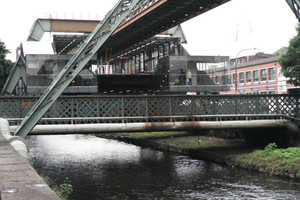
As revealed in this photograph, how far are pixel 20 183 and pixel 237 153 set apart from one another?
14959mm

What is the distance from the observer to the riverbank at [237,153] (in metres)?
14.1

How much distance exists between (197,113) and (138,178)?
15.0 ft

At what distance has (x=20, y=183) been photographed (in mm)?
3701

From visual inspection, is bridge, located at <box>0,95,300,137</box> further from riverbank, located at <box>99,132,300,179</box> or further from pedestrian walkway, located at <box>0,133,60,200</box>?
pedestrian walkway, located at <box>0,133,60,200</box>

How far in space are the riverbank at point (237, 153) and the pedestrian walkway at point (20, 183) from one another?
36.3 feet

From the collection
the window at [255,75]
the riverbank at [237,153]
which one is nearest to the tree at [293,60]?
the riverbank at [237,153]

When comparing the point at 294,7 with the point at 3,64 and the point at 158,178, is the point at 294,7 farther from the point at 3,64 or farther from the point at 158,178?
the point at 3,64

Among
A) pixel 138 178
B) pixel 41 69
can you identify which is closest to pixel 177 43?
pixel 41 69

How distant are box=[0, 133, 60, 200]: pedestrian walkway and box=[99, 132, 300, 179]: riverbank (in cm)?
1106

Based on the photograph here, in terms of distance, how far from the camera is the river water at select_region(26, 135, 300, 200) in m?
11.8

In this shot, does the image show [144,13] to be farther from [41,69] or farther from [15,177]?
[15,177]

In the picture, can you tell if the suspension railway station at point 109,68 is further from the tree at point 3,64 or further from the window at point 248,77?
the window at point 248,77

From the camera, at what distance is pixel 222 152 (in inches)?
719

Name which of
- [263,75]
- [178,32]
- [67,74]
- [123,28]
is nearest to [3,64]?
A: [123,28]
